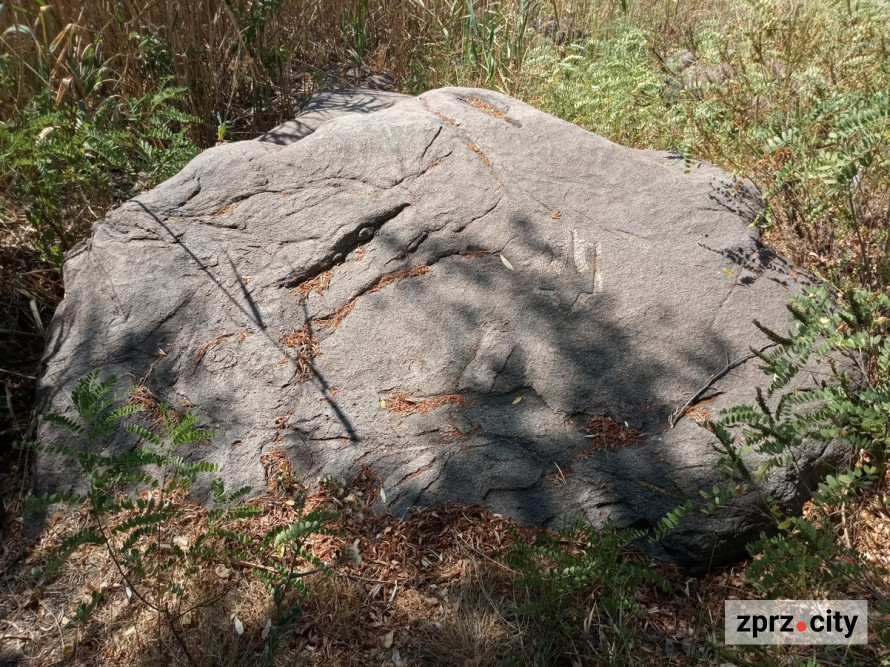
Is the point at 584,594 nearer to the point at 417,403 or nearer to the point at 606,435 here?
the point at 606,435

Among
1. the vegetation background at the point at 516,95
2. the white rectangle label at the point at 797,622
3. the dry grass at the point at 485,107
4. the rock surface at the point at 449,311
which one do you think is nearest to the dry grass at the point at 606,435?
the rock surface at the point at 449,311

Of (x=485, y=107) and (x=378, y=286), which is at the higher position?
(x=485, y=107)

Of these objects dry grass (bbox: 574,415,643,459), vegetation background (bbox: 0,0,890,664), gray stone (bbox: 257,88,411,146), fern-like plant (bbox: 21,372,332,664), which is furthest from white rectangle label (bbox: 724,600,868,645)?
gray stone (bbox: 257,88,411,146)

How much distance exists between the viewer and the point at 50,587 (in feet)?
7.52

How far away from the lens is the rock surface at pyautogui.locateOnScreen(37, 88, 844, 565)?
2.34 metres

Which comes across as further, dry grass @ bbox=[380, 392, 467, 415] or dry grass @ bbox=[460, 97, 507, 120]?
dry grass @ bbox=[460, 97, 507, 120]

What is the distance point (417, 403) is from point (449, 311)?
1.40 ft

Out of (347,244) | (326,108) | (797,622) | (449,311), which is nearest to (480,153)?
(347,244)

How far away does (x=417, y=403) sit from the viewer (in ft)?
8.11

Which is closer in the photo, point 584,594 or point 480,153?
point 584,594

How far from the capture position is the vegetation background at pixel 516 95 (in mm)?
2018

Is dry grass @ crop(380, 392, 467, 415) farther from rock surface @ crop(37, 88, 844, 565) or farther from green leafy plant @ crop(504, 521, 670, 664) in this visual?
green leafy plant @ crop(504, 521, 670, 664)

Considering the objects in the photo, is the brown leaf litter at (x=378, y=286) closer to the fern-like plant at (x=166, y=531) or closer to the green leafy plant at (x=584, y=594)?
the fern-like plant at (x=166, y=531)

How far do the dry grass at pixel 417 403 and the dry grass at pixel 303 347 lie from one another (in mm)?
347
